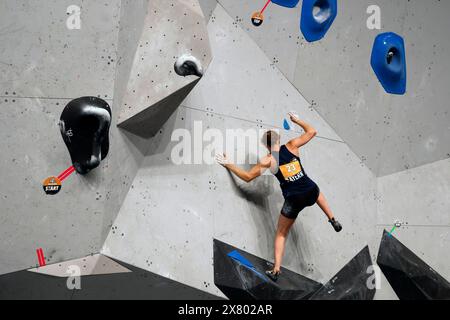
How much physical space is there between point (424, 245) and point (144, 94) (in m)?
3.13

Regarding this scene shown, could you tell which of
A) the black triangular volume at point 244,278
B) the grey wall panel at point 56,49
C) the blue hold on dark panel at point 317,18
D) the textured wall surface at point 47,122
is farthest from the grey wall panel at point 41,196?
the blue hold on dark panel at point 317,18

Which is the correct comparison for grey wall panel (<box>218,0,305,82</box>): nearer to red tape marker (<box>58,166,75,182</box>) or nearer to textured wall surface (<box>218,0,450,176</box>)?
textured wall surface (<box>218,0,450,176</box>)

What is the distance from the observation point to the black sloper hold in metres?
3.69

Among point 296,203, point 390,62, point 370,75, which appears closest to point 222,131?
point 296,203

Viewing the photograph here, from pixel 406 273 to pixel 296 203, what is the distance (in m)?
1.60

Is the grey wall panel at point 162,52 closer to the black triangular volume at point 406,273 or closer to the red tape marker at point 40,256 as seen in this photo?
the red tape marker at point 40,256

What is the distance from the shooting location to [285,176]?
454 cm

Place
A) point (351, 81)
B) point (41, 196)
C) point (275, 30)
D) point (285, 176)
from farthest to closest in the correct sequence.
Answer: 1. point (351, 81)
2. point (275, 30)
3. point (285, 176)
4. point (41, 196)

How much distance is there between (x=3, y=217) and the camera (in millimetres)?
3611

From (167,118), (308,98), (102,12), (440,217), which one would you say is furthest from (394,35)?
(102,12)

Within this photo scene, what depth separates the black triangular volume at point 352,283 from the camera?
501cm

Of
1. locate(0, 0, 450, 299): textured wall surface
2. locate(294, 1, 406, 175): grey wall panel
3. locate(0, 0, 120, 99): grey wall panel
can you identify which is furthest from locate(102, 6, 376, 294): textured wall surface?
locate(0, 0, 120, 99): grey wall panel

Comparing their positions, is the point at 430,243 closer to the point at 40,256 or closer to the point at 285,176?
the point at 285,176
